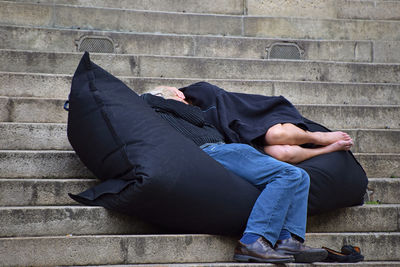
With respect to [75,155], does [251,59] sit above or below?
above

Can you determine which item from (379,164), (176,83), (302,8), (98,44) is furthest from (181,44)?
(379,164)

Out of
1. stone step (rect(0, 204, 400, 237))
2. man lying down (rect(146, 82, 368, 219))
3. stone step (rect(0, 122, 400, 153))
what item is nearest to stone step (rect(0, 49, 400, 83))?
stone step (rect(0, 122, 400, 153))

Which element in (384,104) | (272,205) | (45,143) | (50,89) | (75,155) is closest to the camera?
(272,205)

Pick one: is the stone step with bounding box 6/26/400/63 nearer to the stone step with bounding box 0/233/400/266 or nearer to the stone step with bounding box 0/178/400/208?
the stone step with bounding box 0/178/400/208

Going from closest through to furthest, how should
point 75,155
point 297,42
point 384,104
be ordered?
point 75,155
point 384,104
point 297,42

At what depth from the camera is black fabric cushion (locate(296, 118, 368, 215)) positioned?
11.5 feet

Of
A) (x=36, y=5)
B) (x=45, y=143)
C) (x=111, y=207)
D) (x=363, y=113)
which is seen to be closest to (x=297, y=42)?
(x=363, y=113)

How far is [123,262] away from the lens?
3146mm

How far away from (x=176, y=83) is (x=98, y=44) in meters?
1.30

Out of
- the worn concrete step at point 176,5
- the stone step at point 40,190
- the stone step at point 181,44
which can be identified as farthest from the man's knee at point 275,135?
the worn concrete step at point 176,5

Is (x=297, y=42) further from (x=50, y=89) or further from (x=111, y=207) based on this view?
(x=111, y=207)

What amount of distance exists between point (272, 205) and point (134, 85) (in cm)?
217

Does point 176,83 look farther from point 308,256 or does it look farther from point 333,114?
point 308,256

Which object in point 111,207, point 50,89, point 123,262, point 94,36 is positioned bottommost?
point 123,262
